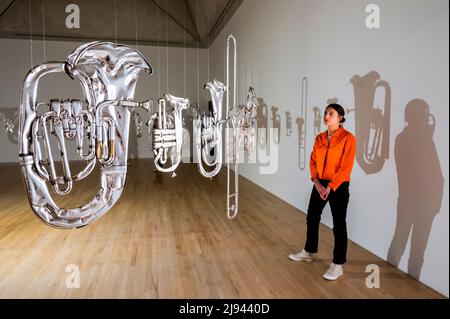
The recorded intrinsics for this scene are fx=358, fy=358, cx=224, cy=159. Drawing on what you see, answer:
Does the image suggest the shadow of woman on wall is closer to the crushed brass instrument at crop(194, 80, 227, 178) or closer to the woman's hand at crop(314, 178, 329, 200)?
the woman's hand at crop(314, 178, 329, 200)

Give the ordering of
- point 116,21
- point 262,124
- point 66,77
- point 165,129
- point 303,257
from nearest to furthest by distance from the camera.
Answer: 1. point 165,129
2. point 303,257
3. point 262,124
4. point 116,21
5. point 66,77

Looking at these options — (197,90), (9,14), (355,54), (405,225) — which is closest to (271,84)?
(355,54)

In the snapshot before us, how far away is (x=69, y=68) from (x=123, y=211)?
10.6 feet

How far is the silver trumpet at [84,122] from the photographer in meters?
2.12

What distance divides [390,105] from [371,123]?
1.00ft

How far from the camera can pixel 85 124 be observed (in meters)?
2.20

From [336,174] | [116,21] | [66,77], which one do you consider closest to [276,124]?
[336,174]

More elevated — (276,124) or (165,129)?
(276,124)

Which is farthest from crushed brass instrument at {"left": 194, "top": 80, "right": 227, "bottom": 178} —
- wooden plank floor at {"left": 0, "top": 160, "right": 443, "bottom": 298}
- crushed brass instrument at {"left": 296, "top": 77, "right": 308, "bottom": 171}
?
crushed brass instrument at {"left": 296, "top": 77, "right": 308, "bottom": 171}

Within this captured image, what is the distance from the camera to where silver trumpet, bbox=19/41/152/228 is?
6.97 feet

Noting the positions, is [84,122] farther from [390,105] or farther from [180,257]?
[390,105]

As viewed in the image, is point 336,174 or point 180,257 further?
point 180,257

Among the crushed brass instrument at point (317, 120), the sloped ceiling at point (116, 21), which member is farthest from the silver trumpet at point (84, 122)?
the sloped ceiling at point (116, 21)
